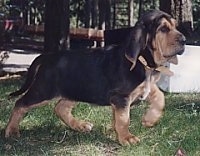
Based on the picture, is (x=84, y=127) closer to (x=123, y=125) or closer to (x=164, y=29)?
(x=123, y=125)

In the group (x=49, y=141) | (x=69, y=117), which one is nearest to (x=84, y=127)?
(x=69, y=117)

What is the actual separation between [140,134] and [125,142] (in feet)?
1.51

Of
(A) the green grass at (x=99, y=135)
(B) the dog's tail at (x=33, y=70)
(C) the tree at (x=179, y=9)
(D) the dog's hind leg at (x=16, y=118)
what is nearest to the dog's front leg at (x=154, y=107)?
(A) the green grass at (x=99, y=135)

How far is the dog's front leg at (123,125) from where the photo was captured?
5.46 m

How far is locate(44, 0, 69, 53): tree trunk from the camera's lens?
11.5 m

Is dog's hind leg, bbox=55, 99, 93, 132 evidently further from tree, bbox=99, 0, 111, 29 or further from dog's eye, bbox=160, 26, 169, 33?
tree, bbox=99, 0, 111, 29

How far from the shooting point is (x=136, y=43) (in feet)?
17.4

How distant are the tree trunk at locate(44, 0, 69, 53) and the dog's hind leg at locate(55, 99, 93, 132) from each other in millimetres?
5348

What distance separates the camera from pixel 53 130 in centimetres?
611

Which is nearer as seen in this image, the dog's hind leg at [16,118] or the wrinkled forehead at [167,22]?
the wrinkled forehead at [167,22]

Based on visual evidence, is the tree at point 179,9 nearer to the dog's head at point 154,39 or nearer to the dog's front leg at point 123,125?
the dog's head at point 154,39

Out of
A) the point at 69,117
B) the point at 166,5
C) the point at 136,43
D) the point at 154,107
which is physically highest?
the point at 166,5

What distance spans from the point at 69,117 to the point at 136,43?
1.32 meters

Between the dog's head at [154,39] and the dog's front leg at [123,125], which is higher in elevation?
the dog's head at [154,39]
